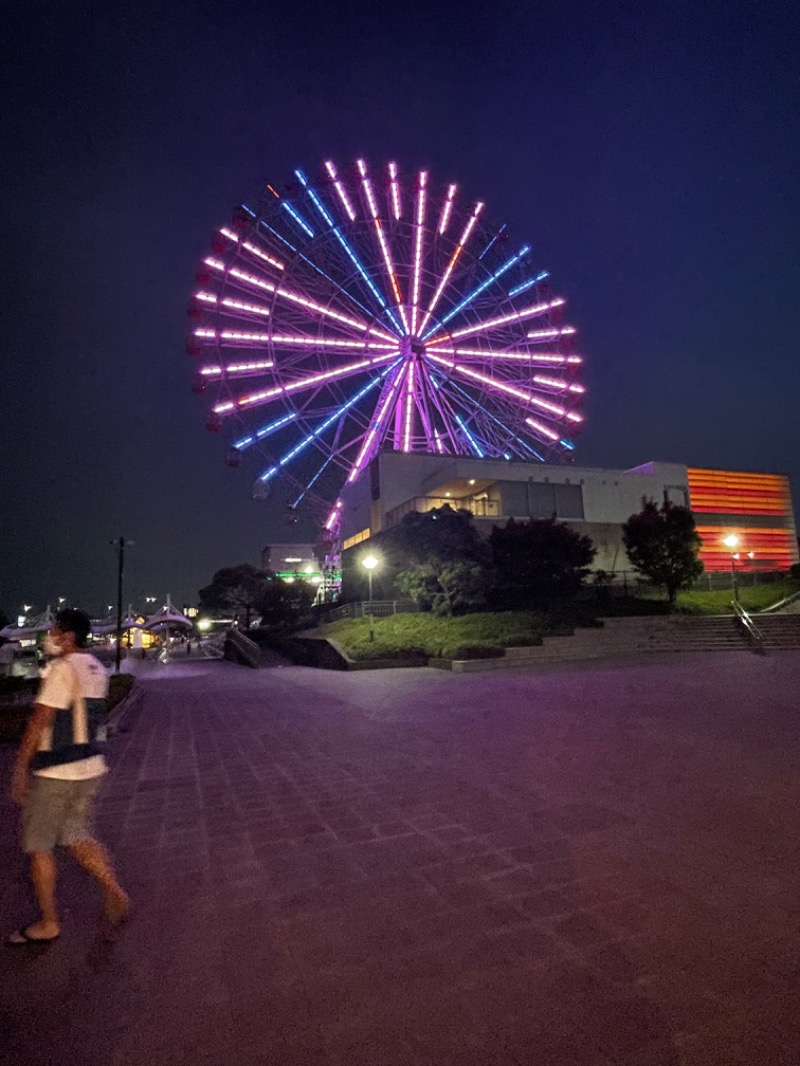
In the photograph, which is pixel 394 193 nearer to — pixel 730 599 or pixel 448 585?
pixel 448 585

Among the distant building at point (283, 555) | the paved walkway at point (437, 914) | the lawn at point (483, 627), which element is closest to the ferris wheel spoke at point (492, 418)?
the lawn at point (483, 627)

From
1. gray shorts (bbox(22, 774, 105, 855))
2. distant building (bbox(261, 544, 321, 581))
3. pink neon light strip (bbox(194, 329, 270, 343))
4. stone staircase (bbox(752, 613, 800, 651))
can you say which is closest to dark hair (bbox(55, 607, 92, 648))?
gray shorts (bbox(22, 774, 105, 855))

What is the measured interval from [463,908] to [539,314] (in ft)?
119

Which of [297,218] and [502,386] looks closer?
[297,218]

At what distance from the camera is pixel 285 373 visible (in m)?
31.2

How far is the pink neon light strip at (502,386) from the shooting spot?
34.0 metres

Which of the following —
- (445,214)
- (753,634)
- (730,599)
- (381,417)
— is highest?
(445,214)

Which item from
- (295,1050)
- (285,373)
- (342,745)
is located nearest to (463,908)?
(295,1050)

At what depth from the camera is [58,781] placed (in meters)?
2.97

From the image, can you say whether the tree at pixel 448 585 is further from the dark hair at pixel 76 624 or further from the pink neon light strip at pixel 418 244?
the dark hair at pixel 76 624

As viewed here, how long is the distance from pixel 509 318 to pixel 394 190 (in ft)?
30.6

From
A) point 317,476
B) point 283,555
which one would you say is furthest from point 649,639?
point 283,555

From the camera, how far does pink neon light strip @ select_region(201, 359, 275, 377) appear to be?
97.0 feet

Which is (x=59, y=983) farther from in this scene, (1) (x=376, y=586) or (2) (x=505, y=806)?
(1) (x=376, y=586)
